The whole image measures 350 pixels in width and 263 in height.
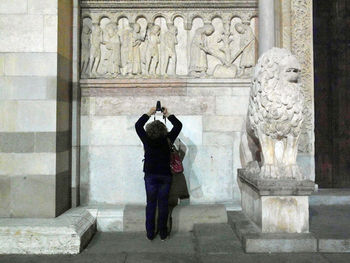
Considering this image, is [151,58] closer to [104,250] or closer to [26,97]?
[26,97]

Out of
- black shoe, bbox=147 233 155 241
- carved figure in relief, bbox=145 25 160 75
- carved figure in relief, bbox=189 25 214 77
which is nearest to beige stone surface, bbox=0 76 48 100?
carved figure in relief, bbox=145 25 160 75

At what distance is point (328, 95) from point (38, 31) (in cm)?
496

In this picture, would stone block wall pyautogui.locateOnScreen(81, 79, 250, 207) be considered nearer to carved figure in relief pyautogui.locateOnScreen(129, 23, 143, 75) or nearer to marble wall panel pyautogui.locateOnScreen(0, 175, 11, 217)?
carved figure in relief pyautogui.locateOnScreen(129, 23, 143, 75)

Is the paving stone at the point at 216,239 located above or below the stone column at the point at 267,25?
below

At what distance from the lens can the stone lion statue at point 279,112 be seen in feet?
14.9

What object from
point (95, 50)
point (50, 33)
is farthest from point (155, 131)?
point (95, 50)

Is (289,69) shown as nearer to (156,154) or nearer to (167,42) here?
(156,154)

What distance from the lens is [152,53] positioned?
635 cm

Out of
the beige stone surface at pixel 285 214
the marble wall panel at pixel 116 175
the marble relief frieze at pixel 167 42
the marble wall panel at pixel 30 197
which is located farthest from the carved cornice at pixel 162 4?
the beige stone surface at pixel 285 214

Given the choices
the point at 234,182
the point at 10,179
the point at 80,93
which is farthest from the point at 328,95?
the point at 10,179

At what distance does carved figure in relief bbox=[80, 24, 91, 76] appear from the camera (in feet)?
20.7

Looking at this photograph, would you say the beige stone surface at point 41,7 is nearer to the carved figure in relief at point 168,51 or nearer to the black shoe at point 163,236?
the carved figure in relief at point 168,51

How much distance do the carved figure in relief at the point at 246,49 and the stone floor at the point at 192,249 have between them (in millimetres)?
2564

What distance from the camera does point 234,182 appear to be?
6.19m
